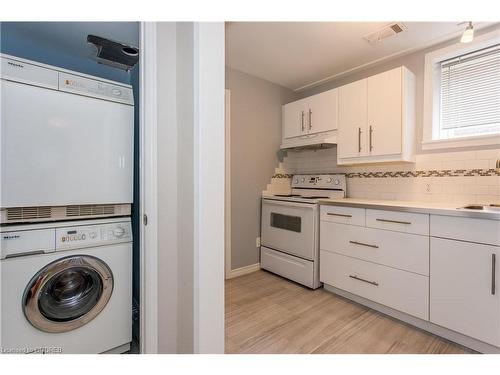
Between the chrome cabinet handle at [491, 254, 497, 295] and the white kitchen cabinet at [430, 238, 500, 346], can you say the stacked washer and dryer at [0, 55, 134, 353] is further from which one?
the chrome cabinet handle at [491, 254, 497, 295]

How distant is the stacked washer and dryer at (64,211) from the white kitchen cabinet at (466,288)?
1.98 metres

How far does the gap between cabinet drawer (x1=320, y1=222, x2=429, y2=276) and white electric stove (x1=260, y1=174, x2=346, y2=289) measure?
16cm

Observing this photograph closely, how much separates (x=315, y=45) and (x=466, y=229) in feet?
6.12

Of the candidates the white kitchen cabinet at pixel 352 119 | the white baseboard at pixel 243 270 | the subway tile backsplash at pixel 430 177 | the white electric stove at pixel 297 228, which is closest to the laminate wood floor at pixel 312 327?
the white electric stove at pixel 297 228

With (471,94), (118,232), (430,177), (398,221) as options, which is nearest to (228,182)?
(118,232)

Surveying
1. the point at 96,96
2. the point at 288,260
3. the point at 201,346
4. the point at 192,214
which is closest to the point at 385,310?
the point at 288,260

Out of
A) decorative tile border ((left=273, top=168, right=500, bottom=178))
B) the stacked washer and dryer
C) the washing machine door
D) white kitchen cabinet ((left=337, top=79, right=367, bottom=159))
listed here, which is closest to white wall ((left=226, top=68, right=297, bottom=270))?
white kitchen cabinet ((left=337, top=79, right=367, bottom=159))

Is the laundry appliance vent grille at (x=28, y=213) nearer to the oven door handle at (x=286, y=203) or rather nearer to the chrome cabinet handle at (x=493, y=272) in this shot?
the oven door handle at (x=286, y=203)

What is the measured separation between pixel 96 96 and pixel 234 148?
1.53m

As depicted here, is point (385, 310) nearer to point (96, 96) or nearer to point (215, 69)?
point (215, 69)

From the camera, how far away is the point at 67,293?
137 cm

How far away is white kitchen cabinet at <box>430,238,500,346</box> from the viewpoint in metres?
1.42

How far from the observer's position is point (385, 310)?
6.35 feet

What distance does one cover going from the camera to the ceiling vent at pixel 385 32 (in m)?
1.92
